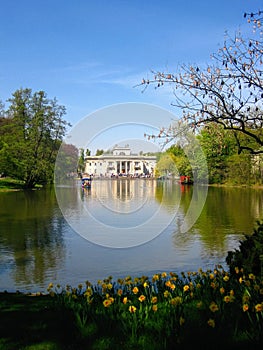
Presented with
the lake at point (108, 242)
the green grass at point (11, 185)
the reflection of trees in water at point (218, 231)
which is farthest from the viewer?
the green grass at point (11, 185)

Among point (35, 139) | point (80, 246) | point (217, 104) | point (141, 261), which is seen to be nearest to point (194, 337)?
point (217, 104)

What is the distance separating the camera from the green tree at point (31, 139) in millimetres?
42875

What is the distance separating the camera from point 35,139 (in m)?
45.6

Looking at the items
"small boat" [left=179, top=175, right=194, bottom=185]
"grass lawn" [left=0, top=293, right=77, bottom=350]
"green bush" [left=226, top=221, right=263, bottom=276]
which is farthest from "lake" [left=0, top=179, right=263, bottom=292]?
"small boat" [left=179, top=175, right=194, bottom=185]

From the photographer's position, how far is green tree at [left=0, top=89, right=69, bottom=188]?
4288 cm

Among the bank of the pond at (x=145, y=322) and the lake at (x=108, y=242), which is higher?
the bank of the pond at (x=145, y=322)

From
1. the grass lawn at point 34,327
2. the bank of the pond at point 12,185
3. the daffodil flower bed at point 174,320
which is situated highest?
the bank of the pond at point 12,185

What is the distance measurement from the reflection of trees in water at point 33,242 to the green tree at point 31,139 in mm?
23340

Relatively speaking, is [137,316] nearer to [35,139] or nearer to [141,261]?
[141,261]

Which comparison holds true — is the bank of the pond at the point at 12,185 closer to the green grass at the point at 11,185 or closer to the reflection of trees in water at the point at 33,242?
the green grass at the point at 11,185

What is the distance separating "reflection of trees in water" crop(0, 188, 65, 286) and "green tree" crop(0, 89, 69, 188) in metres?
23.3

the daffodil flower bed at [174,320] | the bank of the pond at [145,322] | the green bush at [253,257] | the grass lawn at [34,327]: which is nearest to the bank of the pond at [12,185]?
the green bush at [253,257]

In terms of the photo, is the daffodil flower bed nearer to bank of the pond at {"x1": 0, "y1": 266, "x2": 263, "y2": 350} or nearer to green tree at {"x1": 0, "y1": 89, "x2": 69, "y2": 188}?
bank of the pond at {"x1": 0, "y1": 266, "x2": 263, "y2": 350}

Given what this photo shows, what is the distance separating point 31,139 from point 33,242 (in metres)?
34.4
